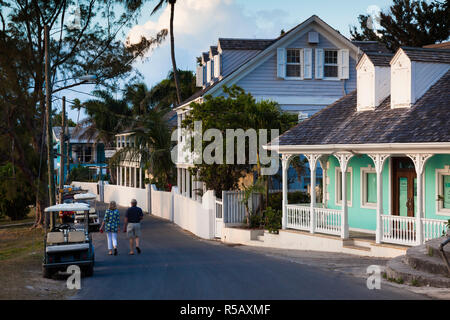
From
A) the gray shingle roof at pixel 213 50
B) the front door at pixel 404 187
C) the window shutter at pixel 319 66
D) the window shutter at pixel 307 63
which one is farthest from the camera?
the gray shingle roof at pixel 213 50

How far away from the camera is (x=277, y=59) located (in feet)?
101

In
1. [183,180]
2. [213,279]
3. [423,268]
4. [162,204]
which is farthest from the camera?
[162,204]

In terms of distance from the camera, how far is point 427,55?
1927 cm

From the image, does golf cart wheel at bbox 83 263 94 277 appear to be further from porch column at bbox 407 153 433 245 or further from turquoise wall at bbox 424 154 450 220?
turquoise wall at bbox 424 154 450 220

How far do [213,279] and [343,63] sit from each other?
68.5 ft

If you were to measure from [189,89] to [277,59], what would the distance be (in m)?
32.5

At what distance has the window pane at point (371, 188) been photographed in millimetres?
21219

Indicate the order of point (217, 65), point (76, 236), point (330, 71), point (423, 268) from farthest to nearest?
point (217, 65) → point (330, 71) → point (76, 236) → point (423, 268)

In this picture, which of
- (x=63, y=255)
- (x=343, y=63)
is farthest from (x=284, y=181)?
(x=343, y=63)

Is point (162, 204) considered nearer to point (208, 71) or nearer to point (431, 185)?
point (208, 71)

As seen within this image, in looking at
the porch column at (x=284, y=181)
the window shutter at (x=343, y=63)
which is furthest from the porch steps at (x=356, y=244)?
the window shutter at (x=343, y=63)

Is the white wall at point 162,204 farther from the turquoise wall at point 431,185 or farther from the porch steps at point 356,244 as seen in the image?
the turquoise wall at point 431,185

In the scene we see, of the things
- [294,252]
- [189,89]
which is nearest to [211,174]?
[294,252]

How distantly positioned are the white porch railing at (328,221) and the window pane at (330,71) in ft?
41.7
